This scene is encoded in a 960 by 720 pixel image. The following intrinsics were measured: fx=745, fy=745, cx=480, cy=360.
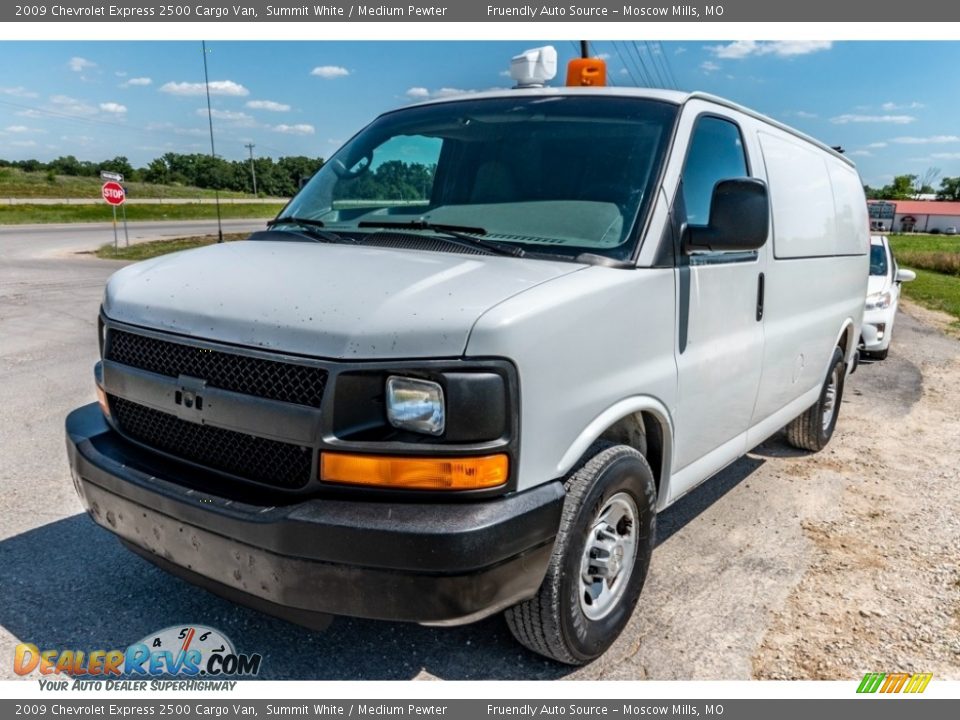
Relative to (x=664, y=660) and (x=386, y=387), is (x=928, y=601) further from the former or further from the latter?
(x=386, y=387)

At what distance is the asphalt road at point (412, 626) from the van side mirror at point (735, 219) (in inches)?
64.5

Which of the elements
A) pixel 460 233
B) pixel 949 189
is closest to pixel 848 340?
pixel 460 233

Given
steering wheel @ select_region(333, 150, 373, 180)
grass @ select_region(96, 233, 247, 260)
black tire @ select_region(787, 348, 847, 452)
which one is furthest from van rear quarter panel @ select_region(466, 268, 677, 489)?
grass @ select_region(96, 233, 247, 260)

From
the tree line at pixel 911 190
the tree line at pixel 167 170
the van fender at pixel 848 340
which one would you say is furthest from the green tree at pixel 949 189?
the van fender at pixel 848 340

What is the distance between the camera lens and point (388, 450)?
7.34ft

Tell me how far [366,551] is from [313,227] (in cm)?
180

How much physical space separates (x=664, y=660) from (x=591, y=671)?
0.32 m

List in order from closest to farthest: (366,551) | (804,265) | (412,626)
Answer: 1. (366,551)
2. (412,626)
3. (804,265)

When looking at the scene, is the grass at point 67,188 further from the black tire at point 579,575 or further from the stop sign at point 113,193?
the black tire at point 579,575

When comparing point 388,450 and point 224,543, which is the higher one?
point 388,450

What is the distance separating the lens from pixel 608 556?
2832 mm

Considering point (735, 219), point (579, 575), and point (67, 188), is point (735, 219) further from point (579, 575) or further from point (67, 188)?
point (67, 188)

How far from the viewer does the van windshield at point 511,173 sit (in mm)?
3043

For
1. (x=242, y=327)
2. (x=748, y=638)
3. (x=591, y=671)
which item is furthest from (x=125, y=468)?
(x=748, y=638)
